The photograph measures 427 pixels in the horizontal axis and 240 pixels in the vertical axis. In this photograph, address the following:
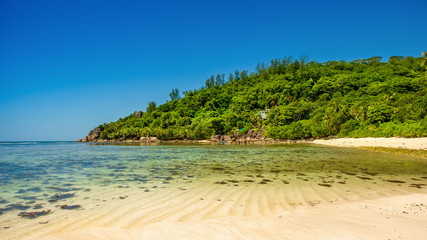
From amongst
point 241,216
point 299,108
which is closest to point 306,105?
point 299,108

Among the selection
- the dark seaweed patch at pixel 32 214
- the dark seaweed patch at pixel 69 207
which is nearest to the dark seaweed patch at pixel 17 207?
the dark seaweed patch at pixel 32 214

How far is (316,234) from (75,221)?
6.00 m

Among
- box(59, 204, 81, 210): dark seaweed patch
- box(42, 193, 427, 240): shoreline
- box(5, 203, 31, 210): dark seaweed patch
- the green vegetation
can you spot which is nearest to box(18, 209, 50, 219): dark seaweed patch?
box(59, 204, 81, 210): dark seaweed patch

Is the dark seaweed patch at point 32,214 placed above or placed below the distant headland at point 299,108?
below

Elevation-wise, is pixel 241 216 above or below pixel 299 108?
below

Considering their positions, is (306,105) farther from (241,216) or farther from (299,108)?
(241,216)

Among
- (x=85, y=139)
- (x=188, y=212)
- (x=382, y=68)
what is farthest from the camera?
(x=85, y=139)

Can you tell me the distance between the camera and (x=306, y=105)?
374ft

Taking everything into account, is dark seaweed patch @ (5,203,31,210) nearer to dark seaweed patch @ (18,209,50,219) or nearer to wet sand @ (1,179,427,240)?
dark seaweed patch @ (18,209,50,219)

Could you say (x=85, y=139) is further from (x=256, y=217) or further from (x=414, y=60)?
(x=414, y=60)

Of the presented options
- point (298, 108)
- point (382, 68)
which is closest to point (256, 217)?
point (298, 108)

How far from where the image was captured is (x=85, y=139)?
16425 cm

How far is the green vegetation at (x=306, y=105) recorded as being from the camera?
62094 millimetres

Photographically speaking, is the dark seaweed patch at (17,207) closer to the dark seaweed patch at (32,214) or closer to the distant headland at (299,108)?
the dark seaweed patch at (32,214)
